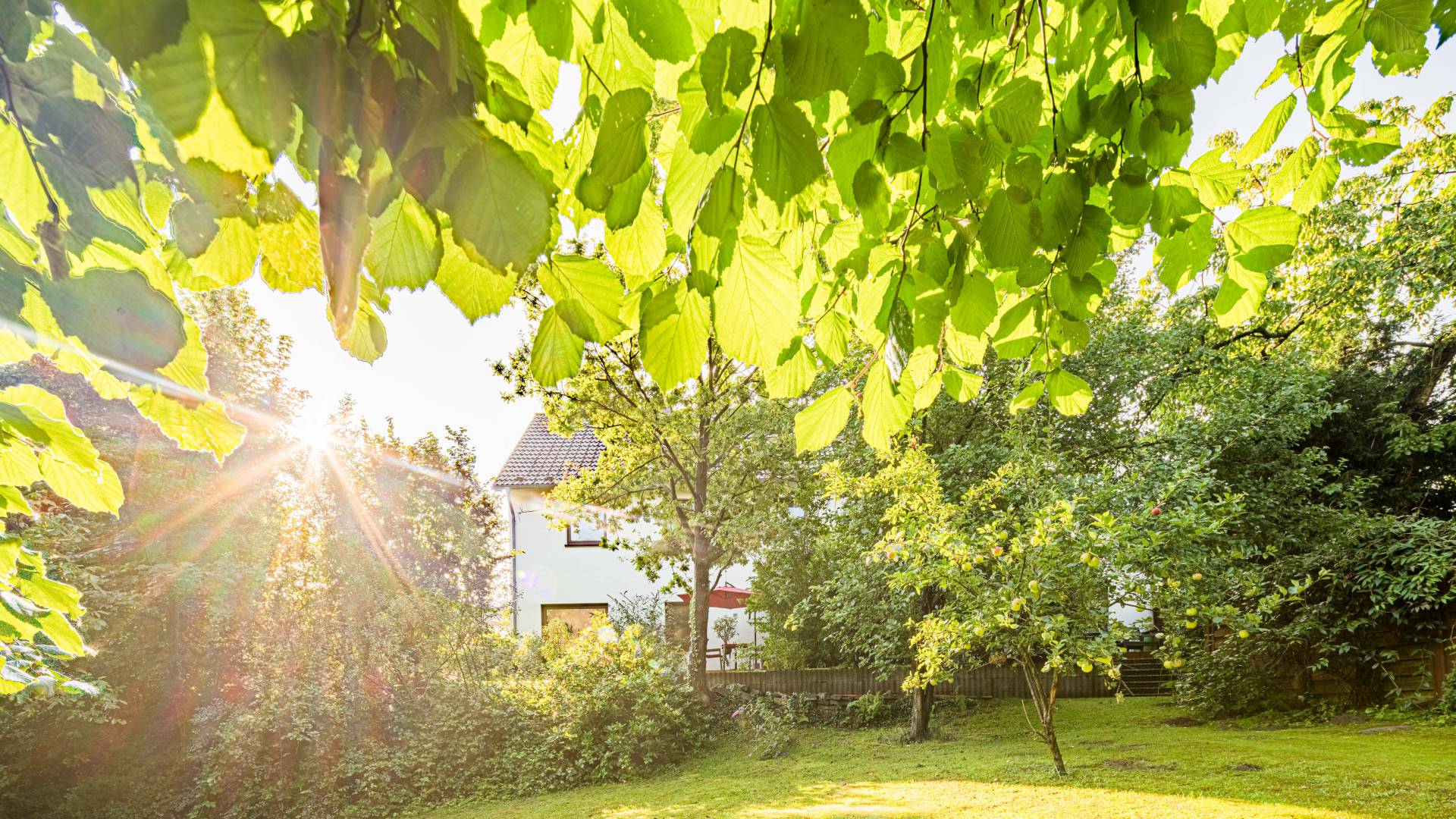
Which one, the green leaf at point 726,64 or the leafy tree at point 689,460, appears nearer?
the green leaf at point 726,64

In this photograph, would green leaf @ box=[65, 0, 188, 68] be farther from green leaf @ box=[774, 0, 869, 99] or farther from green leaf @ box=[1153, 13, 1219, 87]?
green leaf @ box=[1153, 13, 1219, 87]

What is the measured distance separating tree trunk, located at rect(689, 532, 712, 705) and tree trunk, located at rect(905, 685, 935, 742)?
10.4ft

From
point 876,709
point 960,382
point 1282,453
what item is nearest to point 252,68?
point 960,382

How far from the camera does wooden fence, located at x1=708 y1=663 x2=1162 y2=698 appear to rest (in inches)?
481

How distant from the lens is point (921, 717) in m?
10.2

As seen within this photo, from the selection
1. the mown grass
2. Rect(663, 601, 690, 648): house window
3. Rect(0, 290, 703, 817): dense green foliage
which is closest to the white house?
Rect(663, 601, 690, 648): house window

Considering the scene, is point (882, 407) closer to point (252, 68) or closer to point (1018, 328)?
point (1018, 328)

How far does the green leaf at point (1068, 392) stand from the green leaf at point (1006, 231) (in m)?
0.81

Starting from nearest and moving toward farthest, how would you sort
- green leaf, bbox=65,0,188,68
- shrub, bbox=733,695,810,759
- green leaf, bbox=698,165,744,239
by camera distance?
green leaf, bbox=65,0,188,68
green leaf, bbox=698,165,744,239
shrub, bbox=733,695,810,759

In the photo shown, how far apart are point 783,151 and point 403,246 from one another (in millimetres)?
420

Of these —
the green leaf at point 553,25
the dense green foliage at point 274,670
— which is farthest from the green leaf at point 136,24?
the dense green foliage at point 274,670

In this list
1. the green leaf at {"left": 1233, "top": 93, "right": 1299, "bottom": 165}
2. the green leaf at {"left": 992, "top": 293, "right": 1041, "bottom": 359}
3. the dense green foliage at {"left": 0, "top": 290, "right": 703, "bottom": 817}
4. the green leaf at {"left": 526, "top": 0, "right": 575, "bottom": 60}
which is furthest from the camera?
the dense green foliage at {"left": 0, "top": 290, "right": 703, "bottom": 817}

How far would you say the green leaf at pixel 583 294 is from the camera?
33.4 inches

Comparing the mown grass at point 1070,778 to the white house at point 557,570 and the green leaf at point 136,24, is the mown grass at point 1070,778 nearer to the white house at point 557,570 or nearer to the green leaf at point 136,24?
the green leaf at point 136,24
